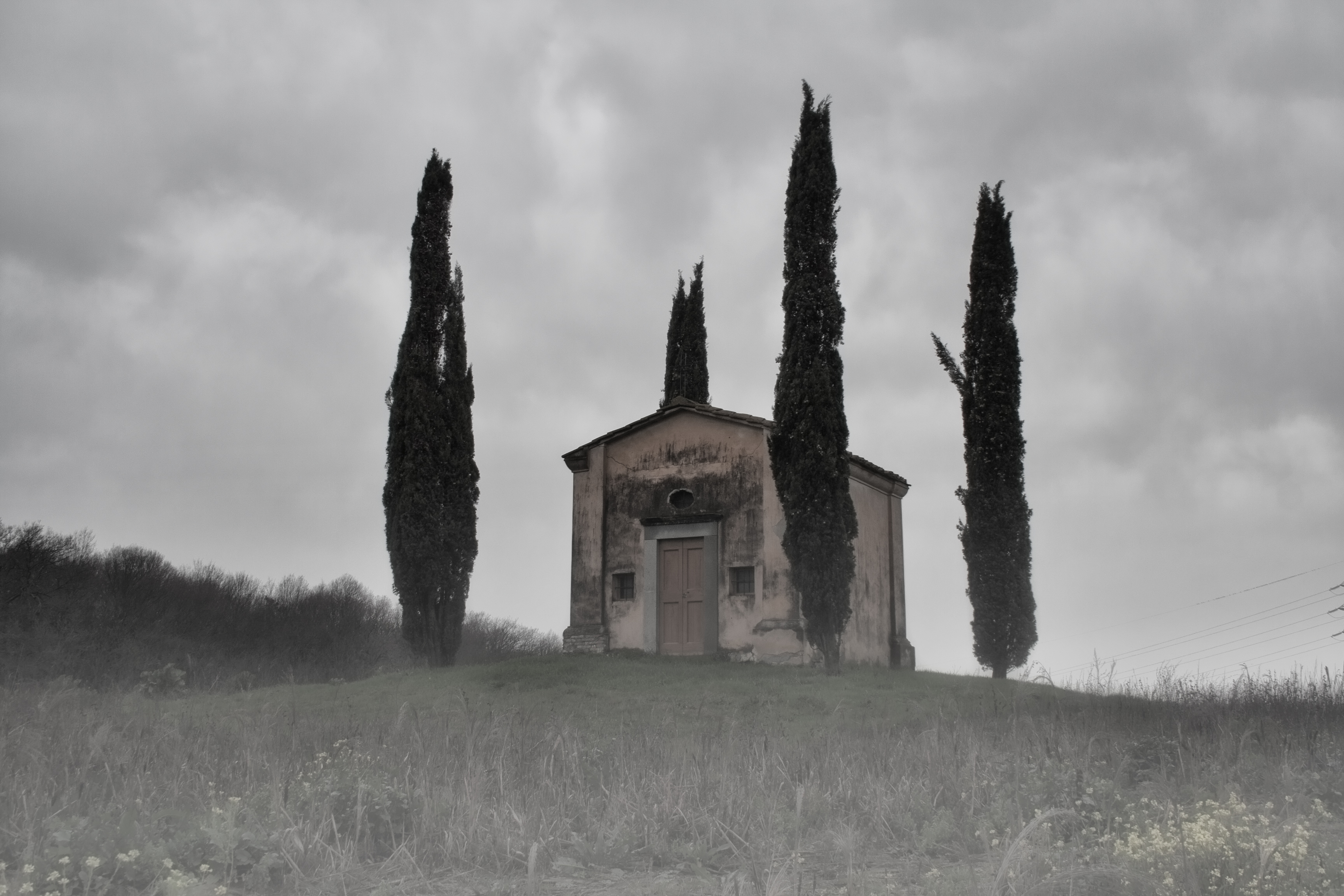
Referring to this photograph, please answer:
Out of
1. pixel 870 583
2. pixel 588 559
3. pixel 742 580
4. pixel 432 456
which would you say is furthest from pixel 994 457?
pixel 432 456

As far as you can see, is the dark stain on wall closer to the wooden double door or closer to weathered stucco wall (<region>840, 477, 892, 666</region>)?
the wooden double door

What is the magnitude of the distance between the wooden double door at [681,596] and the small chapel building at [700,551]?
0.08 ft

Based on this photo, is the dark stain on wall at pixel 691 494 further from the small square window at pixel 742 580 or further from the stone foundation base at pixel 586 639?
the stone foundation base at pixel 586 639

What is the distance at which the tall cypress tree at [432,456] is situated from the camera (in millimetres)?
22031

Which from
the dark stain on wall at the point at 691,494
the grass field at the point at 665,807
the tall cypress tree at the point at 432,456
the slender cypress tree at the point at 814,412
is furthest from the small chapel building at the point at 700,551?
the grass field at the point at 665,807

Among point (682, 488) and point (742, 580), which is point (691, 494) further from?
point (742, 580)

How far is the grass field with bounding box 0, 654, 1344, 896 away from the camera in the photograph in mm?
4926

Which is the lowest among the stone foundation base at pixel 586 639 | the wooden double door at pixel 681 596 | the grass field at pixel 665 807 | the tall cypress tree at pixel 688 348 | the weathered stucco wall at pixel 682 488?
the grass field at pixel 665 807

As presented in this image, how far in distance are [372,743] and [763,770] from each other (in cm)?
367

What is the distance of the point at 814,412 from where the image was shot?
65.8 feet

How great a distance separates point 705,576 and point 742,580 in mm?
815

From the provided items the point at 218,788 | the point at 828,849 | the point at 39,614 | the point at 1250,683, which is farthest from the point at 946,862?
the point at 39,614

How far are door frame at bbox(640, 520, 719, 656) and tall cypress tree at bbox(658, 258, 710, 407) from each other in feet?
24.9

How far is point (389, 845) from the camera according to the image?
5.83 m
